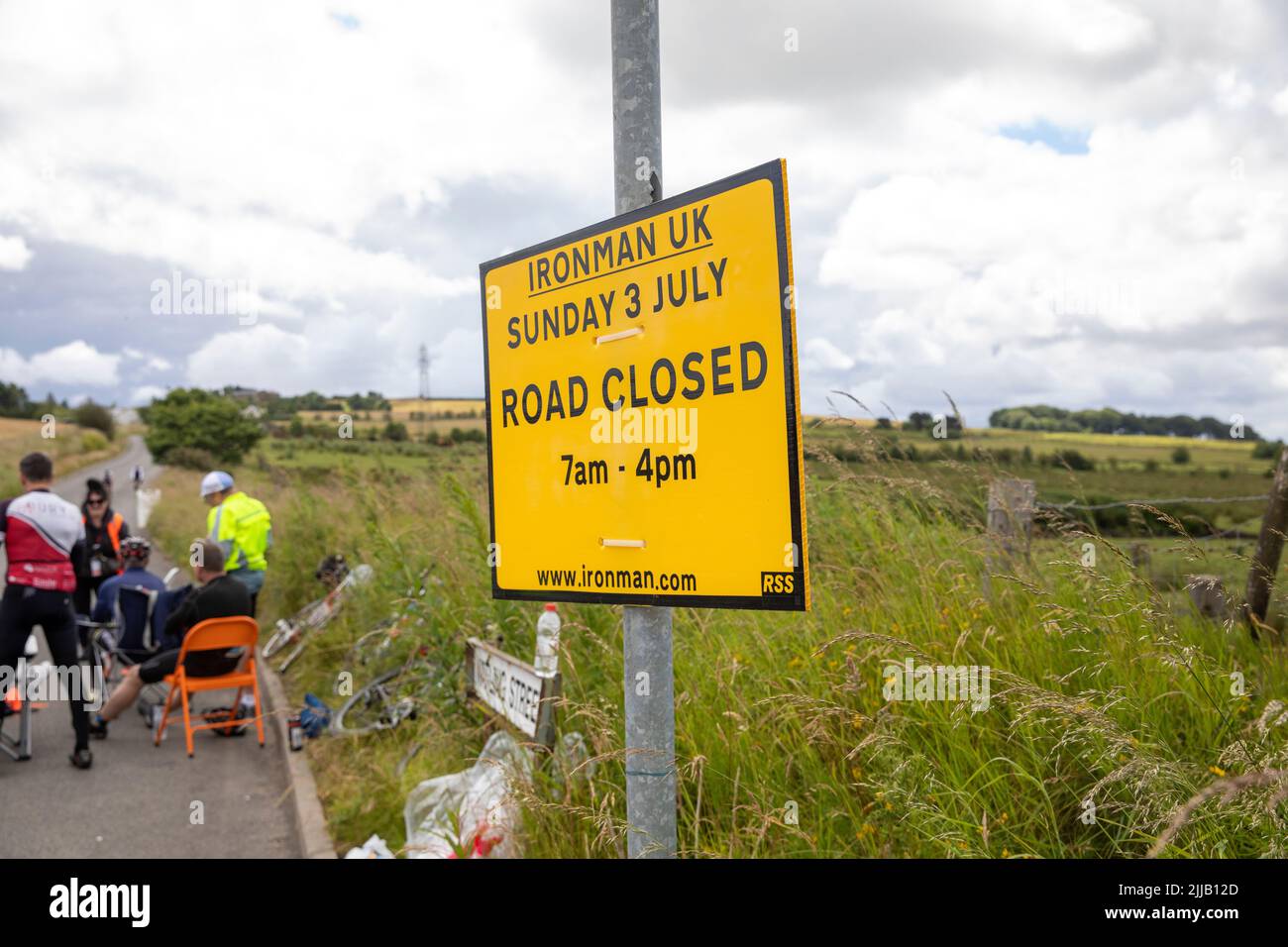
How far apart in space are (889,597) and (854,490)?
3.65 ft

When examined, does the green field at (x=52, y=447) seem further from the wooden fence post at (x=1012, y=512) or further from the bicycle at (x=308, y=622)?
the wooden fence post at (x=1012, y=512)

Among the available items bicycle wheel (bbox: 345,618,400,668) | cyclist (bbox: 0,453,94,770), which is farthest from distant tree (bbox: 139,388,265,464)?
bicycle wheel (bbox: 345,618,400,668)

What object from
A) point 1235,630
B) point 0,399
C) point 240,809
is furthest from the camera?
point 0,399

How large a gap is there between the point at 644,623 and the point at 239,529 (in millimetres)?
7911

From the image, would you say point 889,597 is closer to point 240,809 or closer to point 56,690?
point 240,809

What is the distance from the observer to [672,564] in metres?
1.84

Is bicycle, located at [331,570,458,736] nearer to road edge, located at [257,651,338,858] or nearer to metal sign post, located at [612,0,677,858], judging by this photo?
road edge, located at [257,651,338,858]

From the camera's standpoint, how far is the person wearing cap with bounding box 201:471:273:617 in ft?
28.6

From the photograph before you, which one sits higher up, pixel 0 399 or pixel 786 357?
pixel 0 399

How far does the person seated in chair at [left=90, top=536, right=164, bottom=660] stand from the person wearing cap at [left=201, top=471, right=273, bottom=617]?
660 mm

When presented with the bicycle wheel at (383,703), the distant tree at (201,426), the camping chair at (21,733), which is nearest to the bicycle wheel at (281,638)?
the camping chair at (21,733)

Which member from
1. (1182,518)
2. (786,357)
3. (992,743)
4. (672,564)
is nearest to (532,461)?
(672,564)

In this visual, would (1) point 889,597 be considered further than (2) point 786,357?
Yes

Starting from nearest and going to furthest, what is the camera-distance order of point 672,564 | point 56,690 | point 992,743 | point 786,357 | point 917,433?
point 786,357
point 672,564
point 992,743
point 917,433
point 56,690
